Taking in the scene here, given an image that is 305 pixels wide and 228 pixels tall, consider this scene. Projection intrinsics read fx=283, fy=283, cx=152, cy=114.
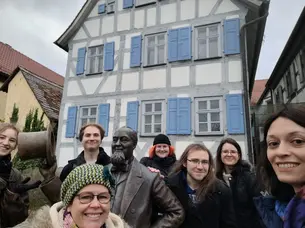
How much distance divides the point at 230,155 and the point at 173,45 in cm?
740

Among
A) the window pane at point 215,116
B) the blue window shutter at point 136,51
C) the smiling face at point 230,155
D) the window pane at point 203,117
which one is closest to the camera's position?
the smiling face at point 230,155

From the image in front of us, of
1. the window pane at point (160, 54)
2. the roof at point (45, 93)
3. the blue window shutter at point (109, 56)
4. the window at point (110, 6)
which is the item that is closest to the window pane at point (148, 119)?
the window pane at point (160, 54)

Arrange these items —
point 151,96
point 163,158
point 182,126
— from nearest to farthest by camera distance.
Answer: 1. point 163,158
2. point 182,126
3. point 151,96

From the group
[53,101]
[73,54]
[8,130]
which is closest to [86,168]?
[8,130]

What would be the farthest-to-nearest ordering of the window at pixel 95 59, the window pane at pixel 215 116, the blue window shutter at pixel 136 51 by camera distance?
the window at pixel 95 59 < the blue window shutter at pixel 136 51 < the window pane at pixel 215 116

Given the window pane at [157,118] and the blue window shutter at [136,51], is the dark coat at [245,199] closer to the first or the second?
the window pane at [157,118]

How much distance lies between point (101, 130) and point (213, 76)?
6.79m

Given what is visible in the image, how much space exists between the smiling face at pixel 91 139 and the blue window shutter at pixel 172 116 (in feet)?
20.8

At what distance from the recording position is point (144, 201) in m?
2.14

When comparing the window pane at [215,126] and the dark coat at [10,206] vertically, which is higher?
the window pane at [215,126]

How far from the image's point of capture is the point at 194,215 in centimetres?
235

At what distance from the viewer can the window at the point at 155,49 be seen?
1009 centimetres

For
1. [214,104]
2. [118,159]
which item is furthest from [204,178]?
[214,104]

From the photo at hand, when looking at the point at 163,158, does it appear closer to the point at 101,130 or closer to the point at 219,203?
the point at 101,130
